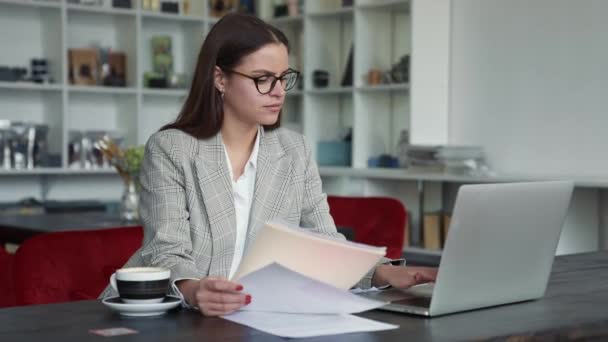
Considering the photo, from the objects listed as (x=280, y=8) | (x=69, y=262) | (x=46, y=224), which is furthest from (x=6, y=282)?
(x=280, y=8)

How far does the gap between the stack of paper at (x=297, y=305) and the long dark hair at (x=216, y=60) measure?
578 mm

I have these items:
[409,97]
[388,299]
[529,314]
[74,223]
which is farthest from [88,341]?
[409,97]

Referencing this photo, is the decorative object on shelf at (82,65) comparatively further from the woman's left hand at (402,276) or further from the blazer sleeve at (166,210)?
the woman's left hand at (402,276)

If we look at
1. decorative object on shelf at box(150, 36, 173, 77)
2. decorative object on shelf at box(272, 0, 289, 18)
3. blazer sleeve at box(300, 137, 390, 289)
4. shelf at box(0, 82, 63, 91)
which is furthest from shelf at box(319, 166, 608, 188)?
blazer sleeve at box(300, 137, 390, 289)

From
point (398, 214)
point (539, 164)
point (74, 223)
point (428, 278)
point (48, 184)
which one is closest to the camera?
point (428, 278)

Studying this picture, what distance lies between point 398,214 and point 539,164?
148cm

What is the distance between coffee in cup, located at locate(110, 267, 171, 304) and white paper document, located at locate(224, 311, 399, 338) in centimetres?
13

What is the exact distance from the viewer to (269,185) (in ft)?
7.17

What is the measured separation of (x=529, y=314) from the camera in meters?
1.70

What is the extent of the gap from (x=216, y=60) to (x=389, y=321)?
83 centimetres

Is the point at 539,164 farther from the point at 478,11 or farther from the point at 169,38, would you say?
the point at 169,38

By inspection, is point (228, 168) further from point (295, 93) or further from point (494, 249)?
point (295, 93)

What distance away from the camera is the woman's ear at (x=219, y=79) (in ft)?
7.18

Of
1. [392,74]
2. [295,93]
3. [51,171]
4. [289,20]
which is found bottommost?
[51,171]
